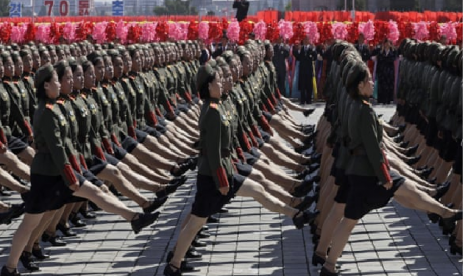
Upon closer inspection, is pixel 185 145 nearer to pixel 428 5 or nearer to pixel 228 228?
pixel 228 228

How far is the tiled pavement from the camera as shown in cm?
1116

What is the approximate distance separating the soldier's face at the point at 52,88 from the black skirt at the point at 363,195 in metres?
2.55

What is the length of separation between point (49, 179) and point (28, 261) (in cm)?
100

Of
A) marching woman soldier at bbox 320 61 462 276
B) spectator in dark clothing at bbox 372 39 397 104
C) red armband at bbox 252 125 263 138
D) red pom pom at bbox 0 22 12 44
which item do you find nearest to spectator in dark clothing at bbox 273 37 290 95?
spectator in dark clothing at bbox 372 39 397 104

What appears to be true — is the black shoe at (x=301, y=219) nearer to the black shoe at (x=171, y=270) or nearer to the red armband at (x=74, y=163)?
the black shoe at (x=171, y=270)

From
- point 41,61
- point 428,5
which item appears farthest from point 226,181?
point 428,5

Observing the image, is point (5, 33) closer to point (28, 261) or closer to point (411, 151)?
point (411, 151)

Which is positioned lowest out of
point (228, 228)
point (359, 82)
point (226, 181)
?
point (228, 228)

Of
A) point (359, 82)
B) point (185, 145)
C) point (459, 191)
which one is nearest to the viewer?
point (359, 82)

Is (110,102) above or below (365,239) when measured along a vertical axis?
above

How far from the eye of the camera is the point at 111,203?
10586 millimetres

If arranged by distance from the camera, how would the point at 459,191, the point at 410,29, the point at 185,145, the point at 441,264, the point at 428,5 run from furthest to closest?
the point at 428,5 < the point at 410,29 < the point at 185,145 < the point at 459,191 < the point at 441,264

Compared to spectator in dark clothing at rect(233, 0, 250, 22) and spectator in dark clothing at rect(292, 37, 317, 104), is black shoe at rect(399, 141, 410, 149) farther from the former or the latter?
spectator in dark clothing at rect(233, 0, 250, 22)

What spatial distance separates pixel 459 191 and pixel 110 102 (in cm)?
396
